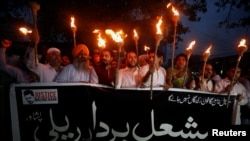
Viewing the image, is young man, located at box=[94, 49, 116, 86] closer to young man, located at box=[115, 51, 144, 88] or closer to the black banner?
young man, located at box=[115, 51, 144, 88]

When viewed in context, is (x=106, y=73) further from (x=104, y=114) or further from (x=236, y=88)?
(x=236, y=88)

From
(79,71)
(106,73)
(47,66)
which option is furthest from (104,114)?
(47,66)

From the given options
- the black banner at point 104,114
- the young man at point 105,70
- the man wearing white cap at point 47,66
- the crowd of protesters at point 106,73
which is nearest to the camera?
the black banner at point 104,114

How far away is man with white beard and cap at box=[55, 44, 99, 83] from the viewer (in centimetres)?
561

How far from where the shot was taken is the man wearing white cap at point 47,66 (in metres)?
5.36

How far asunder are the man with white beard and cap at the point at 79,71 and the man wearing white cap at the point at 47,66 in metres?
0.42

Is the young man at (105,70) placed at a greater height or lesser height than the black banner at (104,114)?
greater

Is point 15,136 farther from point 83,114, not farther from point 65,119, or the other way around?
point 83,114

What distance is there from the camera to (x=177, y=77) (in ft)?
19.9

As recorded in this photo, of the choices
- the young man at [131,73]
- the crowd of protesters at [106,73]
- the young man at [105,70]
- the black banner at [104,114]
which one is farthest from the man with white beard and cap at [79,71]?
the black banner at [104,114]

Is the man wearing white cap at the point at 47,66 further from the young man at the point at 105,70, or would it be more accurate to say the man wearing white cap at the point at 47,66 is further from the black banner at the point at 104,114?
the young man at the point at 105,70

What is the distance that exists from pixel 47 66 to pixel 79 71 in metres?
1.00

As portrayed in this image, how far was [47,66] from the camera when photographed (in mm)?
6289

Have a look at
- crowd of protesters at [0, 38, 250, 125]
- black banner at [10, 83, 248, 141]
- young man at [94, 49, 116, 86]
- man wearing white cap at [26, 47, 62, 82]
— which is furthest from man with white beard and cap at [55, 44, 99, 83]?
black banner at [10, 83, 248, 141]
